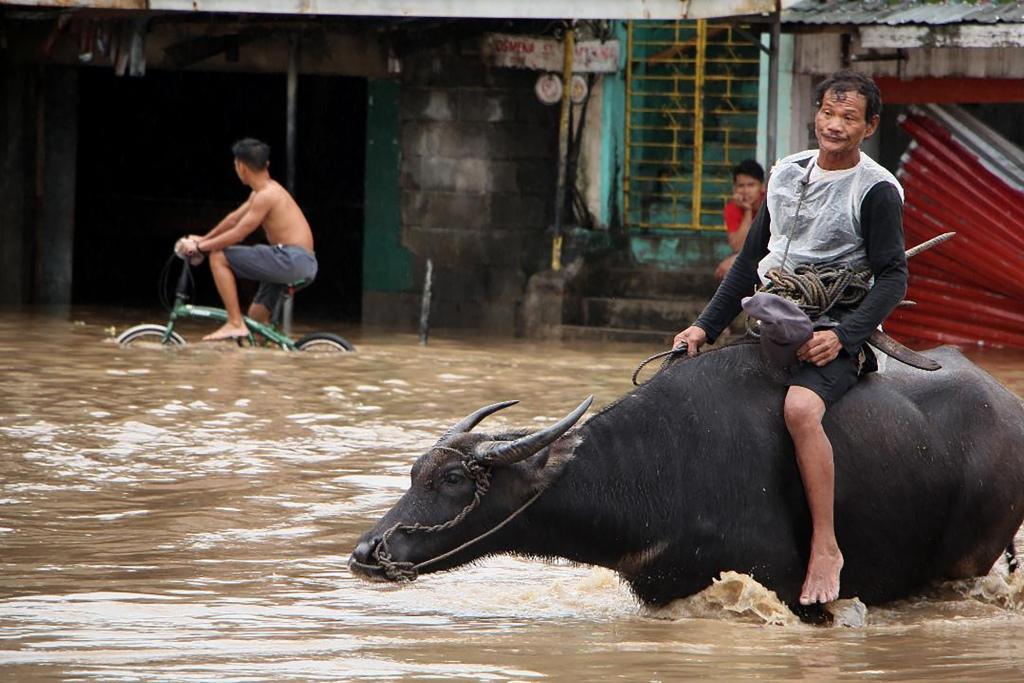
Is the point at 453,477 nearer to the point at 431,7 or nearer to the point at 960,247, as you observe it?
the point at 431,7

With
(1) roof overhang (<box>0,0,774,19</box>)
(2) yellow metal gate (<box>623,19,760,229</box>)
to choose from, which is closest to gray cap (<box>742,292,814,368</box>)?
(1) roof overhang (<box>0,0,774,19</box>)

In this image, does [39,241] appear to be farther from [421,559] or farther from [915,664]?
[915,664]

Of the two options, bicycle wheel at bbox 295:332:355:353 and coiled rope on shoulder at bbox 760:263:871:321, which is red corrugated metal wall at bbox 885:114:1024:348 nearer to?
bicycle wheel at bbox 295:332:355:353

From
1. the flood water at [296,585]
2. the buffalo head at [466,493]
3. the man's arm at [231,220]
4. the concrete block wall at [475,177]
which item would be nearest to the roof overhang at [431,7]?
the man's arm at [231,220]

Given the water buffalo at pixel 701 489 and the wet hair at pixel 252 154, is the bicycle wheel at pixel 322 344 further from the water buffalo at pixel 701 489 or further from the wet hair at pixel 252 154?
the water buffalo at pixel 701 489

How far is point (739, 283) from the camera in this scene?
6.15 metres

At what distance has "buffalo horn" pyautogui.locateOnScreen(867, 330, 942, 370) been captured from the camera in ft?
18.9

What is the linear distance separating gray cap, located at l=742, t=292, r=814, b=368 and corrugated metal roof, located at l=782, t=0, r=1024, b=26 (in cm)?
789

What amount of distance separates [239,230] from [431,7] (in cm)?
247

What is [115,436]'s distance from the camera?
9.12 meters

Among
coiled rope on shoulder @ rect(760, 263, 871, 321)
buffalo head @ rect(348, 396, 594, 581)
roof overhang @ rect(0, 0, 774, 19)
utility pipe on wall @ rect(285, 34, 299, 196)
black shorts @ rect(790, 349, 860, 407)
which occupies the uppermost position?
roof overhang @ rect(0, 0, 774, 19)

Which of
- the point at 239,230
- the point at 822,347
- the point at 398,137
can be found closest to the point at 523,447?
the point at 822,347

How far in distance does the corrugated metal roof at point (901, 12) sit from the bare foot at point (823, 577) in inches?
321

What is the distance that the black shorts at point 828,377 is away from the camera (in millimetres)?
5586
